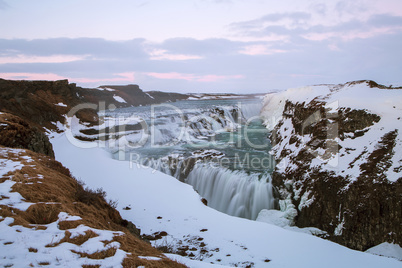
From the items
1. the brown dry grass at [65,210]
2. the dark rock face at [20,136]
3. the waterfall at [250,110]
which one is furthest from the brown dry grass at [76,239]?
the waterfall at [250,110]

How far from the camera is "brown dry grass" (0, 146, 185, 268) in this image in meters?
3.61

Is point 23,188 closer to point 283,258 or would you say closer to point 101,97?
point 283,258

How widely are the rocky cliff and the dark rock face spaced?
12.1m

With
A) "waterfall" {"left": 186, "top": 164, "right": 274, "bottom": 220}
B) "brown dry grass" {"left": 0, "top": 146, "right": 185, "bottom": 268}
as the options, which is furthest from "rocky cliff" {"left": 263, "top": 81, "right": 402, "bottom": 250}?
"brown dry grass" {"left": 0, "top": 146, "right": 185, "bottom": 268}

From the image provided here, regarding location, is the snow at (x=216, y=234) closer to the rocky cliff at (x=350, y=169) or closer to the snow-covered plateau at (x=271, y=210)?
the snow-covered plateau at (x=271, y=210)

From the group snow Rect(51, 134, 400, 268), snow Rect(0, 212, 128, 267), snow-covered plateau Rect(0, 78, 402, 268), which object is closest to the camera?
snow Rect(0, 212, 128, 267)

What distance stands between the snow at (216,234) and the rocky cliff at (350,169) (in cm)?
206

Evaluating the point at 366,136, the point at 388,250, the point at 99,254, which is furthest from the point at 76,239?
the point at 366,136

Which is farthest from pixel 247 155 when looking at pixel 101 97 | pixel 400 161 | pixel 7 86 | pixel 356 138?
pixel 101 97

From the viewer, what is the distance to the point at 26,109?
954 inches

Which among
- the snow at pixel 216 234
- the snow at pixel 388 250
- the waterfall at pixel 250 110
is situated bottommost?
the snow at pixel 388 250

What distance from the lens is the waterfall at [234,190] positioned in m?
12.7

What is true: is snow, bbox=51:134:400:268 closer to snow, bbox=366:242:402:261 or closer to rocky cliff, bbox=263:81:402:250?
snow, bbox=366:242:402:261

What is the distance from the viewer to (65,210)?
4531 mm
